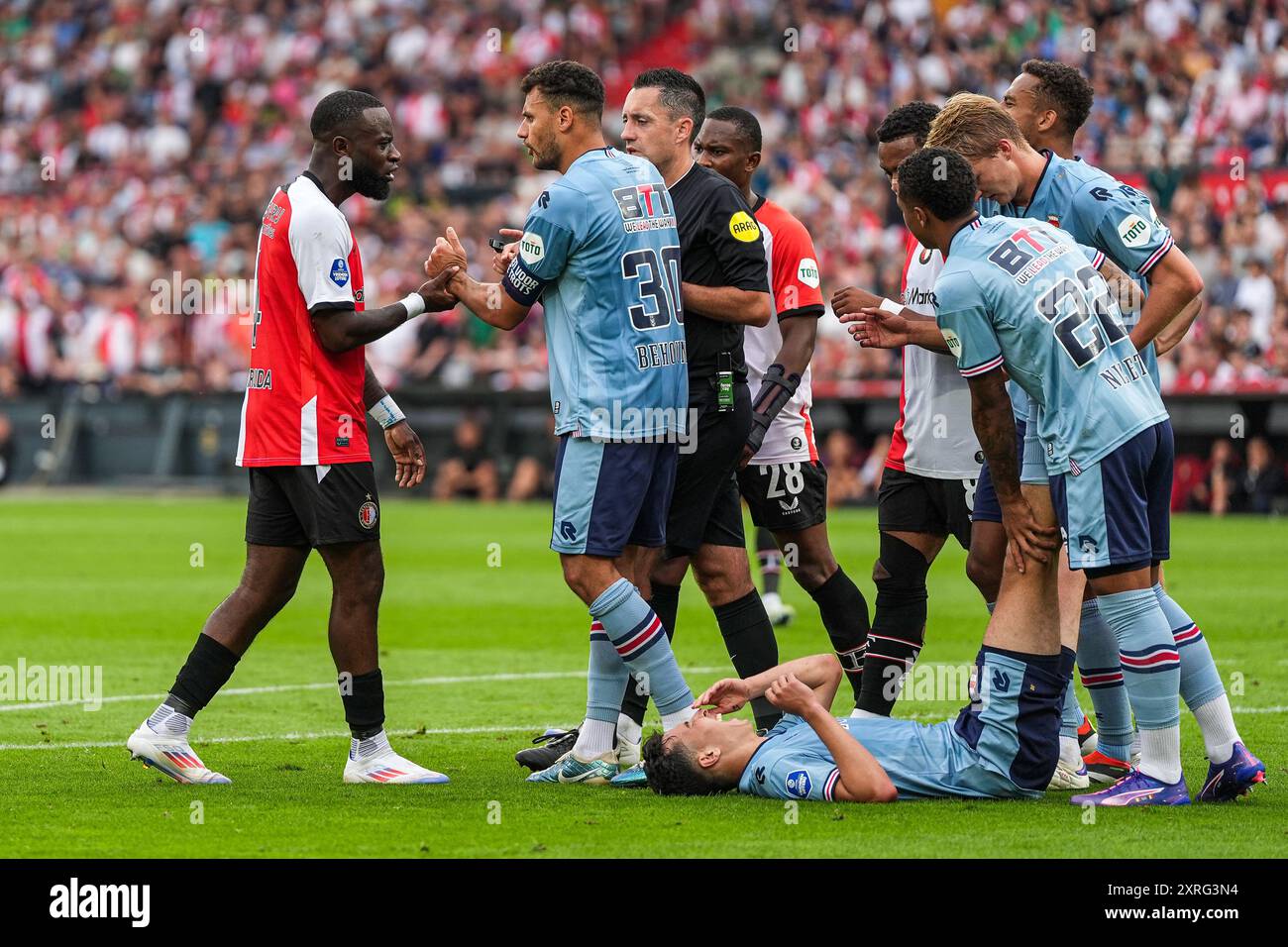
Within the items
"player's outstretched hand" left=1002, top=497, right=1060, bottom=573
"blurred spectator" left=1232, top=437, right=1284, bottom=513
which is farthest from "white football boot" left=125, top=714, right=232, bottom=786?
"blurred spectator" left=1232, top=437, right=1284, bottom=513

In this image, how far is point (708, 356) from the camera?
7.70 metres

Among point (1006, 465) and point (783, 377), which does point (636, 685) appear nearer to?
point (783, 377)

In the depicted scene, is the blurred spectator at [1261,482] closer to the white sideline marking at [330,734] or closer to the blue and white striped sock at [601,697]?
the white sideline marking at [330,734]

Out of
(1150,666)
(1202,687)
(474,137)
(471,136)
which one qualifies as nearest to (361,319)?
(1150,666)

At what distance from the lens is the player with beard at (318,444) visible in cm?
700

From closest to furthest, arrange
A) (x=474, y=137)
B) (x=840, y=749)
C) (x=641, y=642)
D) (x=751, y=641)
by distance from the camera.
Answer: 1. (x=840, y=749)
2. (x=641, y=642)
3. (x=751, y=641)
4. (x=474, y=137)

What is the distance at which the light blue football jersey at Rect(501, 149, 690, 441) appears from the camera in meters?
6.91

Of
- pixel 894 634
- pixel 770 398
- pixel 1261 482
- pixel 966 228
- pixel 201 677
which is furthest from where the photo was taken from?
pixel 1261 482

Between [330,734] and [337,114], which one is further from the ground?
[337,114]

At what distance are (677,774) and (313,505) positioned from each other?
1648 mm

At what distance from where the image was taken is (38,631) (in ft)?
40.8

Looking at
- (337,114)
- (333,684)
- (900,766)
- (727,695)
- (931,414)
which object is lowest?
(333,684)

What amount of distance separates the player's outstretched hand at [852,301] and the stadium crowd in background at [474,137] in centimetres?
1046
